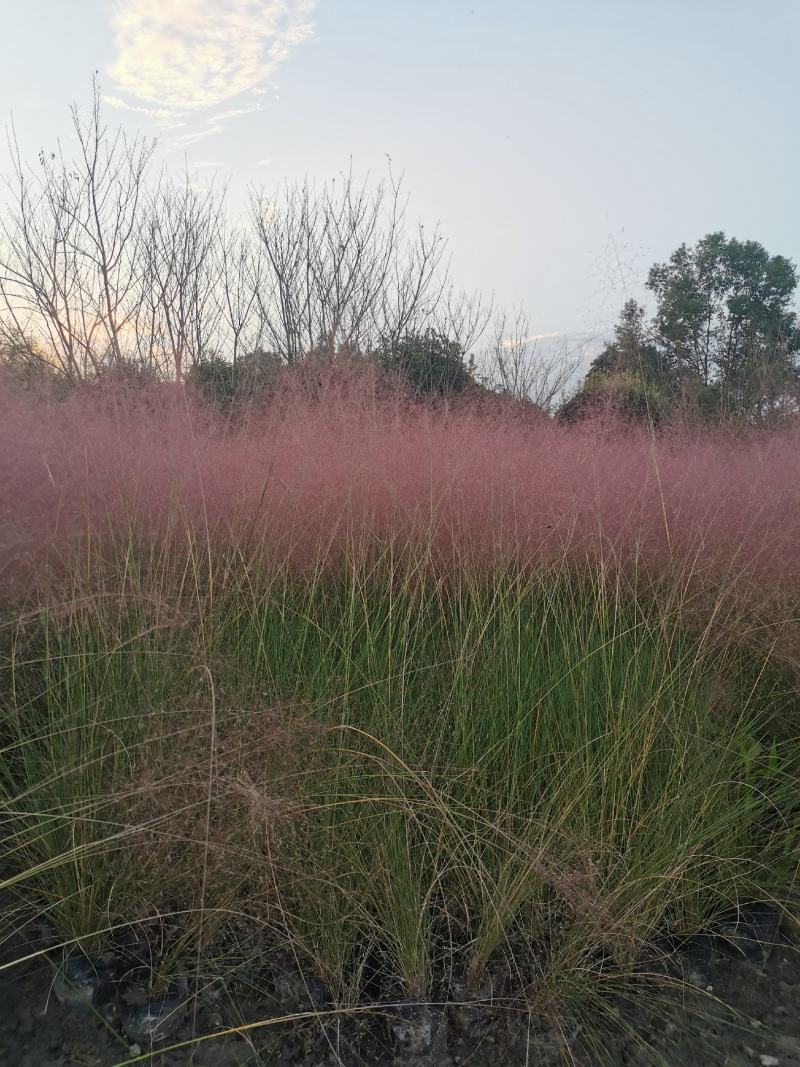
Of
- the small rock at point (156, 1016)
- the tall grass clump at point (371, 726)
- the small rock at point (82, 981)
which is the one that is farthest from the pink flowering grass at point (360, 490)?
the small rock at point (156, 1016)

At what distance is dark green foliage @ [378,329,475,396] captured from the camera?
30.9 ft

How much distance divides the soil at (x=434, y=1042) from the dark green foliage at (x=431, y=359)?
318 inches

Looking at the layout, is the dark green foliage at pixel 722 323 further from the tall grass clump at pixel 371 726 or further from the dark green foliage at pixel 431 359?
the tall grass clump at pixel 371 726

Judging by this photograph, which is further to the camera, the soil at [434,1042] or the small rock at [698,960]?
the small rock at [698,960]

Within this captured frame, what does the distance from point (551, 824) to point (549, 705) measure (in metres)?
0.30

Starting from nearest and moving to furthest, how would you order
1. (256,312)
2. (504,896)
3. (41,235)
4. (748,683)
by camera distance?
(504,896), (748,683), (41,235), (256,312)

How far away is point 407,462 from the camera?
2.91 meters

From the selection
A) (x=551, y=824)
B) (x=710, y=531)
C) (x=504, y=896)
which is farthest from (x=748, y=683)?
(x=504, y=896)

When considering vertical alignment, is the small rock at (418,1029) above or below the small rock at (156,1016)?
below

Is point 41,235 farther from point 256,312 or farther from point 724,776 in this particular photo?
point 724,776

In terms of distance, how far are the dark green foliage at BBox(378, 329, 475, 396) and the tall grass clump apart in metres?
6.76

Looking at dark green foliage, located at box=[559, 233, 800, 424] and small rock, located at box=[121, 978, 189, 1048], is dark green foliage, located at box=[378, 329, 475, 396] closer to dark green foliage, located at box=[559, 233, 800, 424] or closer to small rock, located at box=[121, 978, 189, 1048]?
dark green foliage, located at box=[559, 233, 800, 424]

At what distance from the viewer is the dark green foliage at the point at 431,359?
9414mm

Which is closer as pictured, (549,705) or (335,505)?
(549,705)
